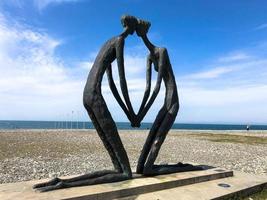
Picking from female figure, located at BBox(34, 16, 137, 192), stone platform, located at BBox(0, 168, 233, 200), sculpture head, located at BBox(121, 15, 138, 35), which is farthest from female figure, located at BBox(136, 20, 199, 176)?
female figure, located at BBox(34, 16, 137, 192)

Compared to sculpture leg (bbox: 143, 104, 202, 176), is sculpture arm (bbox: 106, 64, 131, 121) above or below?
above

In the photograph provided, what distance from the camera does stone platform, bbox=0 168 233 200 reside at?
258 inches

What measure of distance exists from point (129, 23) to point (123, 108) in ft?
7.32

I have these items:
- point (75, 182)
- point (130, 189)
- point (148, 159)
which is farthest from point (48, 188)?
point (148, 159)

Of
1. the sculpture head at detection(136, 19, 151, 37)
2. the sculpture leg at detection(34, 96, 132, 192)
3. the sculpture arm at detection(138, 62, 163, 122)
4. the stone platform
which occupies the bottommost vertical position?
the stone platform

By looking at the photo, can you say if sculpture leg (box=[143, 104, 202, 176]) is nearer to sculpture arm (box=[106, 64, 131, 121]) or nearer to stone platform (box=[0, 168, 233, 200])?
stone platform (box=[0, 168, 233, 200])

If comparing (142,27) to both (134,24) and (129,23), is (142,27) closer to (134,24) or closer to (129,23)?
(134,24)

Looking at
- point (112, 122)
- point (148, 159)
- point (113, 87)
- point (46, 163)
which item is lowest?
point (46, 163)

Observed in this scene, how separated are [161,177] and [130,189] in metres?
1.44

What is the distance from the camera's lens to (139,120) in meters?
8.45

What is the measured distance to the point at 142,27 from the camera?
8.78 metres

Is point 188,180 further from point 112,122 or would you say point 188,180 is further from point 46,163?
point 46,163

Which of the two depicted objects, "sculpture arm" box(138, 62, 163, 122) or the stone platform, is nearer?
the stone platform

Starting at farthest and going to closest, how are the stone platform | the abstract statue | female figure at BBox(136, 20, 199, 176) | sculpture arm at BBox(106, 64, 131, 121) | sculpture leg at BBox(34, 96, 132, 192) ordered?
female figure at BBox(136, 20, 199, 176), sculpture arm at BBox(106, 64, 131, 121), the abstract statue, sculpture leg at BBox(34, 96, 132, 192), the stone platform
